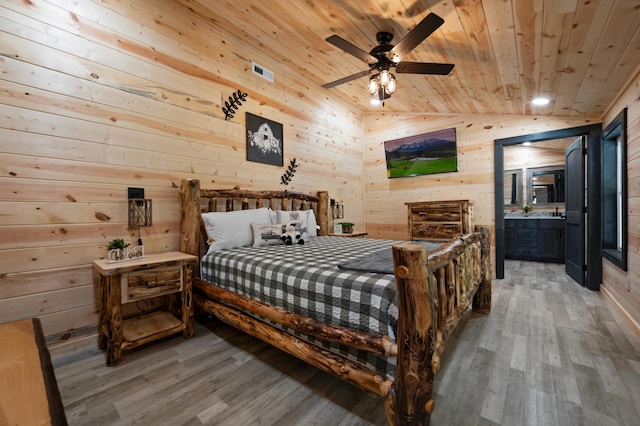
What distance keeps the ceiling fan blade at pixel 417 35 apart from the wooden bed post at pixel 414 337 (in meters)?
1.67

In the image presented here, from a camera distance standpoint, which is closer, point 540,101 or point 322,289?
point 322,289

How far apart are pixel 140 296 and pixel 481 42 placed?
3.45 metres

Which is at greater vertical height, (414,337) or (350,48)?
(350,48)

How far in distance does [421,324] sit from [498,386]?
1014 millimetres

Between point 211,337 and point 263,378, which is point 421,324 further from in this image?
point 211,337

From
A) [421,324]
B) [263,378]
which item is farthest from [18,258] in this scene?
[421,324]

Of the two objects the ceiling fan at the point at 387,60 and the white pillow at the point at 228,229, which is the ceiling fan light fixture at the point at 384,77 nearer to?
the ceiling fan at the point at 387,60

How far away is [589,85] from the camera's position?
2.71 metres

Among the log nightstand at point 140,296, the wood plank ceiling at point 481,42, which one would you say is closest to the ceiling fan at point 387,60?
the wood plank ceiling at point 481,42

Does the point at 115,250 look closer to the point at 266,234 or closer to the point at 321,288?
the point at 266,234

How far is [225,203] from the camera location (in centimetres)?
324

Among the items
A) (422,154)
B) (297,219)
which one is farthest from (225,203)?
(422,154)

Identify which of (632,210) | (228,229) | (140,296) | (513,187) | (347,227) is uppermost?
(513,187)

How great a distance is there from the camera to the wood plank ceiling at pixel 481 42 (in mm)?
1895
